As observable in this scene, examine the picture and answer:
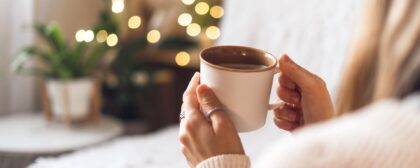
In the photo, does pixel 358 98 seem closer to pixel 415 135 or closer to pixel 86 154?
pixel 415 135

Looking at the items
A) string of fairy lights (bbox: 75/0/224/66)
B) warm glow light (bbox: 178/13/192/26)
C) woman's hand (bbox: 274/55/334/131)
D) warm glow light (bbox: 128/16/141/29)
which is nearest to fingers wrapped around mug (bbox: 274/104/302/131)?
woman's hand (bbox: 274/55/334/131)

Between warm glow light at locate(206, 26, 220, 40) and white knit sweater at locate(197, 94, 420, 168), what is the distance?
147 cm

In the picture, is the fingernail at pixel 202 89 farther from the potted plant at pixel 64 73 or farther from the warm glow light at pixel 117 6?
the warm glow light at pixel 117 6

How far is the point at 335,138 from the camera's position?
0.55m

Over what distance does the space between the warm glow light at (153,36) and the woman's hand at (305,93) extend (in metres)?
1.23

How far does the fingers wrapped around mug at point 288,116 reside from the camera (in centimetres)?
94

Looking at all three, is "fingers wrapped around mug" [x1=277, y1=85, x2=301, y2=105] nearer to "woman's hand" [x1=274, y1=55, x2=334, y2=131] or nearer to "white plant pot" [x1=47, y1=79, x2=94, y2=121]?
"woman's hand" [x1=274, y1=55, x2=334, y2=131]

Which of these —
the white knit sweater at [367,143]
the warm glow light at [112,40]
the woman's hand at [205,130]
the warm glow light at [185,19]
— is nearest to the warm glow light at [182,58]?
the warm glow light at [185,19]

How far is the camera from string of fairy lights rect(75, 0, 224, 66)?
1.97 metres

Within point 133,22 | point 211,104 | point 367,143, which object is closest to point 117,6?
point 133,22

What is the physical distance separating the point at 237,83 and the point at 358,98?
18 centimetres

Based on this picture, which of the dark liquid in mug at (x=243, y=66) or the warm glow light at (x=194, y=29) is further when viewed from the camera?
the warm glow light at (x=194, y=29)

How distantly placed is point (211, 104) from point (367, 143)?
29 cm

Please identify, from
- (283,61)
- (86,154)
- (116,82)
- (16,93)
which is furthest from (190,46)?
(283,61)
